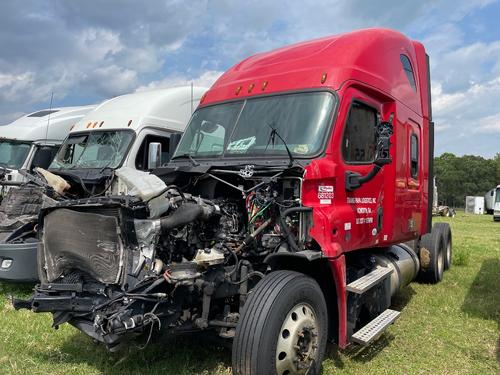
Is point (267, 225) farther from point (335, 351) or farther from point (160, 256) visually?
point (335, 351)

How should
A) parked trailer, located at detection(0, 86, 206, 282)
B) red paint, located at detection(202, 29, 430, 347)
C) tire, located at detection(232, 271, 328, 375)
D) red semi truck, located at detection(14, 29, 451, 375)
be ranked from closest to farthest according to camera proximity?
tire, located at detection(232, 271, 328, 375)
red semi truck, located at detection(14, 29, 451, 375)
red paint, located at detection(202, 29, 430, 347)
parked trailer, located at detection(0, 86, 206, 282)

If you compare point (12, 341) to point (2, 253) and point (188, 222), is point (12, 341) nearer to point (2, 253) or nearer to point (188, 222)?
point (2, 253)

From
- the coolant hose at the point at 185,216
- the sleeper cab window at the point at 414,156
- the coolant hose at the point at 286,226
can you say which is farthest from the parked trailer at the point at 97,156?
the sleeper cab window at the point at 414,156

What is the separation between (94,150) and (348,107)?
5.89 m

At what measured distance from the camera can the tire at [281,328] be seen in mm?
3639

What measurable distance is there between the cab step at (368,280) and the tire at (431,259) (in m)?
2.73

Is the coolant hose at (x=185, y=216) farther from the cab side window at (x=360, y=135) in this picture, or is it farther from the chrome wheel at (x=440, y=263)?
the chrome wheel at (x=440, y=263)

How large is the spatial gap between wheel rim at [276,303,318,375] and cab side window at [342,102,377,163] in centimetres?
157

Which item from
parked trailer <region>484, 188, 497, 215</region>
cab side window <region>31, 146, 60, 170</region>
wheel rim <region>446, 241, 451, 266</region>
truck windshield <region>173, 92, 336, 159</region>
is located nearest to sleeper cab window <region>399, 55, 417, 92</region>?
truck windshield <region>173, 92, 336, 159</region>

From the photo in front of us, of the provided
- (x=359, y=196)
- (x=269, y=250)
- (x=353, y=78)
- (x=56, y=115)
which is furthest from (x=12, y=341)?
(x=56, y=115)

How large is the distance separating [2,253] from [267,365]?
14.5ft

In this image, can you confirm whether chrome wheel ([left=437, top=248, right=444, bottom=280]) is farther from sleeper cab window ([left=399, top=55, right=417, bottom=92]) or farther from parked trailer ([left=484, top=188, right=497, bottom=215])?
parked trailer ([left=484, top=188, right=497, bottom=215])

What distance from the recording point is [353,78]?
499 centimetres

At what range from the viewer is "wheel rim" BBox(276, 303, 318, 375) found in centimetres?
383
